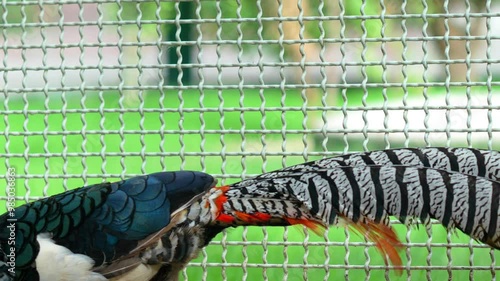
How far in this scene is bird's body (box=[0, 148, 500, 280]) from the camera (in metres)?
2.09

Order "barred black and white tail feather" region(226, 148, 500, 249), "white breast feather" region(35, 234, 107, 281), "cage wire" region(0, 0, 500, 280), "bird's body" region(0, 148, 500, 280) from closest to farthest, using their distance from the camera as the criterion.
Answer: "barred black and white tail feather" region(226, 148, 500, 249), "bird's body" region(0, 148, 500, 280), "white breast feather" region(35, 234, 107, 281), "cage wire" region(0, 0, 500, 280)

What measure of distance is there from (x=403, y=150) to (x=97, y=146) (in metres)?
1.80

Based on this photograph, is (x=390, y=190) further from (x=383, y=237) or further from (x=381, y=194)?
(x=383, y=237)

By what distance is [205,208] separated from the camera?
7.44 ft

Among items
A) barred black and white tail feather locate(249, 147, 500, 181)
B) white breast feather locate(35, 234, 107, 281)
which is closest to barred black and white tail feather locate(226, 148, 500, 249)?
barred black and white tail feather locate(249, 147, 500, 181)

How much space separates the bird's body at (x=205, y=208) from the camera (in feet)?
6.84

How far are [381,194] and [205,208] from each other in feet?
1.72

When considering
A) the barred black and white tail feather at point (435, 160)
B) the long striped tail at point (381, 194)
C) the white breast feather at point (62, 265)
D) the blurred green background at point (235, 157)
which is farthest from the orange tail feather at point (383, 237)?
the white breast feather at point (62, 265)

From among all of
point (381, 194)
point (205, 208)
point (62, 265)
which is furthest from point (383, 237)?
point (62, 265)

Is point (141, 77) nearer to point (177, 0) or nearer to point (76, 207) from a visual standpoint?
point (177, 0)

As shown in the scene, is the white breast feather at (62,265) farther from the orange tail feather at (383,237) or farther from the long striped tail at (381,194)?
the orange tail feather at (383,237)

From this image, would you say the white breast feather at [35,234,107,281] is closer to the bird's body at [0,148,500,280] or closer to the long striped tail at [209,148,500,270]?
the bird's body at [0,148,500,280]

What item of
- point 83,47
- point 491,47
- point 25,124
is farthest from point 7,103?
point 491,47

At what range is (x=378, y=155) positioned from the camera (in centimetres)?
222
